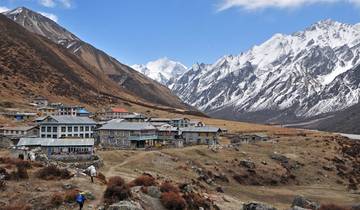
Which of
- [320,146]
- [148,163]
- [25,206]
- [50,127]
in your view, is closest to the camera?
[25,206]

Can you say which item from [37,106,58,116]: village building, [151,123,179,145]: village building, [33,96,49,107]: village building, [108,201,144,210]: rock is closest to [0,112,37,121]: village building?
[37,106,58,116]: village building

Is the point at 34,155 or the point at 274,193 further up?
the point at 34,155

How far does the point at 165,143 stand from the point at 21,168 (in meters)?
74.9

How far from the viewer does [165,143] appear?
128750 mm

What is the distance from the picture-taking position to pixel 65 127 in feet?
385

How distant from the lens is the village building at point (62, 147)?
80500 millimetres

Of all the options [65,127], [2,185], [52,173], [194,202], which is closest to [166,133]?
[65,127]

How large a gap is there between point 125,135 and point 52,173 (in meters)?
66.9

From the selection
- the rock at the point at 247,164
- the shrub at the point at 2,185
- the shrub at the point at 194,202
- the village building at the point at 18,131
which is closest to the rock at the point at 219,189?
the rock at the point at 247,164

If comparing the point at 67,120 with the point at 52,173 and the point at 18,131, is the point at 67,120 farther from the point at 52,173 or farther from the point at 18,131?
the point at 52,173

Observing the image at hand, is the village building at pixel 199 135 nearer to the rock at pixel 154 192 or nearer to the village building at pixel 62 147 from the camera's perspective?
the village building at pixel 62 147

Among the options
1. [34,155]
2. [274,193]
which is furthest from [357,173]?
Result: [34,155]

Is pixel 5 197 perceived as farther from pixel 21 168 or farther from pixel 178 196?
pixel 178 196

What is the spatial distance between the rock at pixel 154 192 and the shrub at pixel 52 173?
9.10 meters
